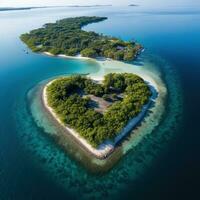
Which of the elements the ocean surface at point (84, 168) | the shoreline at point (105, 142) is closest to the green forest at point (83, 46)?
the ocean surface at point (84, 168)

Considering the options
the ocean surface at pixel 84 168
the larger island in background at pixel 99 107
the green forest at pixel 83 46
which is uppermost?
the green forest at pixel 83 46

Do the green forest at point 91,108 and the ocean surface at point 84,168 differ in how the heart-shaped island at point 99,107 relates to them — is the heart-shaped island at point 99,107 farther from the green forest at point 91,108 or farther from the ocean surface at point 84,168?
the ocean surface at point 84,168

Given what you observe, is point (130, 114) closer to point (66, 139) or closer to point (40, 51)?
point (66, 139)

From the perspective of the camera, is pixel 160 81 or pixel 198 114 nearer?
pixel 198 114

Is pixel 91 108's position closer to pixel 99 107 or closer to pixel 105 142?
pixel 99 107

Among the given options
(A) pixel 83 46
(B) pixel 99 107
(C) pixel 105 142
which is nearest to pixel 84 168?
(C) pixel 105 142

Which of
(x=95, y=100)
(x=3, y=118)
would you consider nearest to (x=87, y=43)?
(x=95, y=100)

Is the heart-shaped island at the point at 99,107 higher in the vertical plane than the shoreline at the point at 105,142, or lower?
higher
